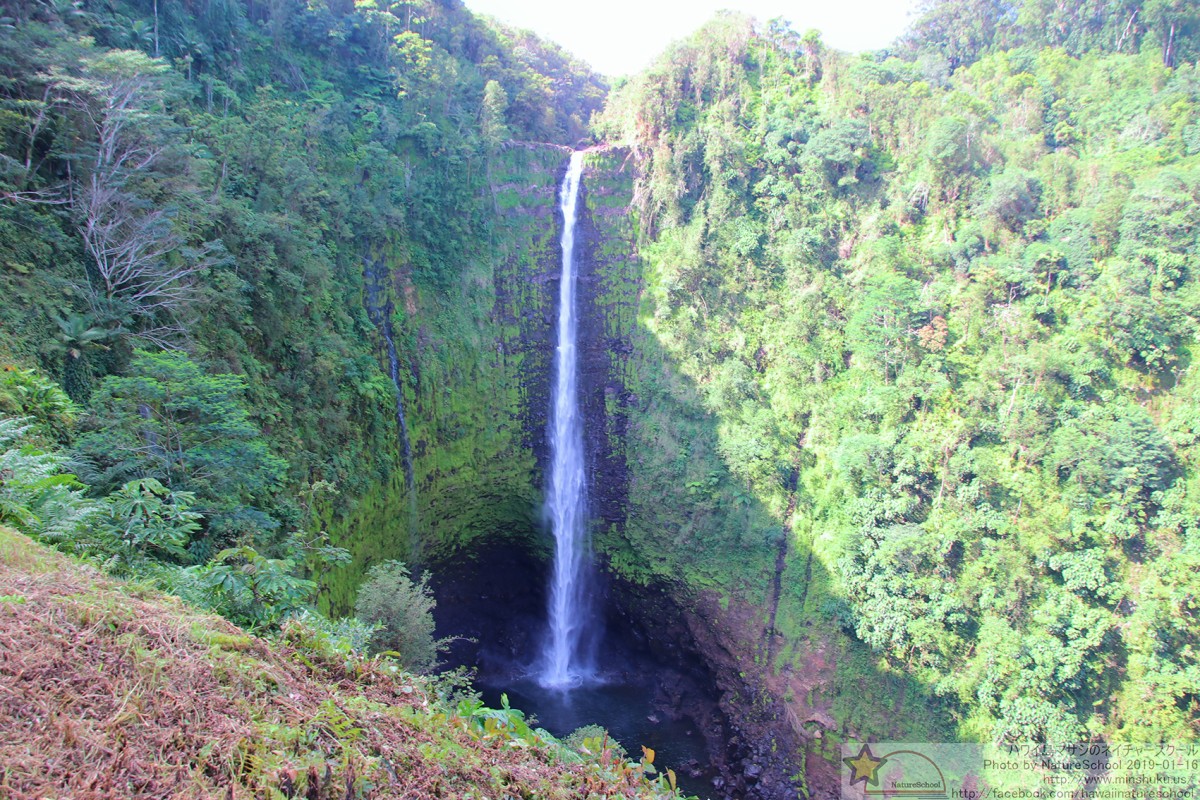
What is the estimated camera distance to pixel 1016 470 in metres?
14.8

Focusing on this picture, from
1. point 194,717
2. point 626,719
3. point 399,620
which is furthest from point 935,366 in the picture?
point 194,717

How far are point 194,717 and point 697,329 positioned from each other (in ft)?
55.9

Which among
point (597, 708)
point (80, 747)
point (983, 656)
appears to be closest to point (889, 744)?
point (983, 656)

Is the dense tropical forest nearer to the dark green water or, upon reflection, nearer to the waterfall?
the waterfall

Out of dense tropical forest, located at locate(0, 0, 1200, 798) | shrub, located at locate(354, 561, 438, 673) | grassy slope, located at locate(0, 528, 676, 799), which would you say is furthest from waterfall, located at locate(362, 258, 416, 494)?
grassy slope, located at locate(0, 528, 676, 799)

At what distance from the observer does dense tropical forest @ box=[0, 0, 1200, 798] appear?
374 inches

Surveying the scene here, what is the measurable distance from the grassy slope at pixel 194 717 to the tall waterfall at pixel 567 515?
1398cm

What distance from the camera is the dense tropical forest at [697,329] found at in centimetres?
951

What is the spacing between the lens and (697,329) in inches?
754

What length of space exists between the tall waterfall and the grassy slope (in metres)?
14.0

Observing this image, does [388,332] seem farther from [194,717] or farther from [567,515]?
[194,717]

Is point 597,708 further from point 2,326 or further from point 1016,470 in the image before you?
point 2,326

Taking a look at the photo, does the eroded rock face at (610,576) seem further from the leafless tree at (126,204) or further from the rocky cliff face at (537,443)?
the leafless tree at (126,204)

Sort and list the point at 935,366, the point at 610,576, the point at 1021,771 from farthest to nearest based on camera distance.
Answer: the point at 610,576 → the point at 935,366 → the point at 1021,771
